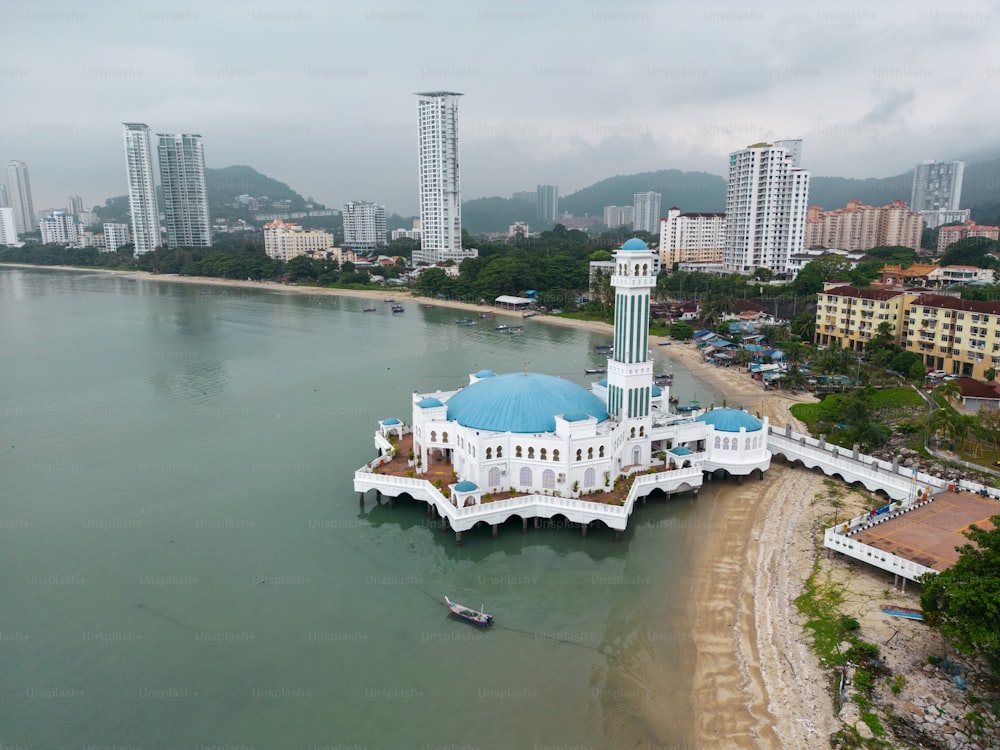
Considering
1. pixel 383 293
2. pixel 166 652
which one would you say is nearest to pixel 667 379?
pixel 166 652

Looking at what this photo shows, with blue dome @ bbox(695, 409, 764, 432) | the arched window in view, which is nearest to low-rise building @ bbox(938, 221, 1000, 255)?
blue dome @ bbox(695, 409, 764, 432)

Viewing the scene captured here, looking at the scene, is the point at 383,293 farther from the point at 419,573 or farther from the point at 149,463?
the point at 419,573

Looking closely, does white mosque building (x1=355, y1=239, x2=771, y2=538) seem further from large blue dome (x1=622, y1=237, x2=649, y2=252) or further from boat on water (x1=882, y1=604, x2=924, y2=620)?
boat on water (x1=882, y1=604, x2=924, y2=620)

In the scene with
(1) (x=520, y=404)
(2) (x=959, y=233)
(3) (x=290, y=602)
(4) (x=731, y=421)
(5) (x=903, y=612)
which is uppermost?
(2) (x=959, y=233)

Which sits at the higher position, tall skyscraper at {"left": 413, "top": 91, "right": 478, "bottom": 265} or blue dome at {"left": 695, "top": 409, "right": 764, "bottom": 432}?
tall skyscraper at {"left": 413, "top": 91, "right": 478, "bottom": 265}

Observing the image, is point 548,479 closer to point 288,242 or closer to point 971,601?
point 971,601

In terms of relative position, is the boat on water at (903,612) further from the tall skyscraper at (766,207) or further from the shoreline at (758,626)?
the tall skyscraper at (766,207)

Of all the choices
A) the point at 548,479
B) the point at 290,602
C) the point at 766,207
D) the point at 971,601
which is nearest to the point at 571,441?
the point at 548,479
